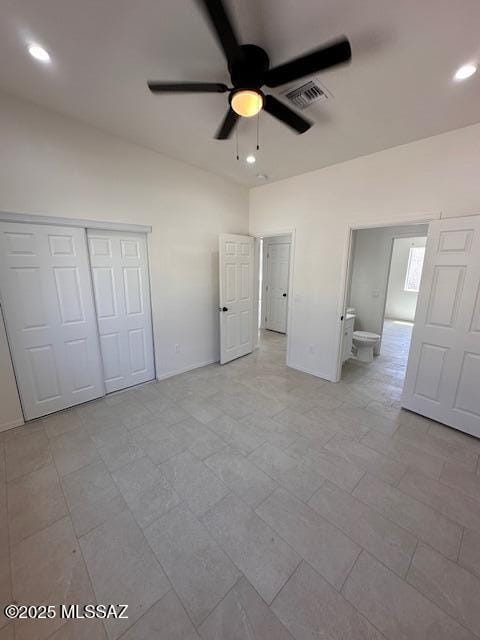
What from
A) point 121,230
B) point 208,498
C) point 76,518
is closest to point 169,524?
point 208,498

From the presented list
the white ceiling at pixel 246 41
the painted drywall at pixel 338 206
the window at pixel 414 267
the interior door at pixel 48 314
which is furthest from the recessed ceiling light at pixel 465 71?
the window at pixel 414 267

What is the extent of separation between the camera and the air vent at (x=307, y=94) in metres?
1.78

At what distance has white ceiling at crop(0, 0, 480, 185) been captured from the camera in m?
1.31

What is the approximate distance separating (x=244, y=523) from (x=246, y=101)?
103 inches

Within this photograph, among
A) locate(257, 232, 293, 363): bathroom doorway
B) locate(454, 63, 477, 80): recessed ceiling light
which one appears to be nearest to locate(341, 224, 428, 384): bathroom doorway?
locate(257, 232, 293, 363): bathroom doorway

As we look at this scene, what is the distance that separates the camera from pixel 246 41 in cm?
148

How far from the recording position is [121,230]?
9.44ft

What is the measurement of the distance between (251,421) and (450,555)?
1.63m

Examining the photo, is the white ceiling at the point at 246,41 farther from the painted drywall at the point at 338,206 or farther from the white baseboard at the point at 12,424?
the white baseboard at the point at 12,424

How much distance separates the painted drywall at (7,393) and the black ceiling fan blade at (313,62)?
2882 mm

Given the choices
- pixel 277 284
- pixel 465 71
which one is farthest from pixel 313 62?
pixel 277 284

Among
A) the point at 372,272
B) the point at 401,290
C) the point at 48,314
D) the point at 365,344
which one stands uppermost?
the point at 372,272

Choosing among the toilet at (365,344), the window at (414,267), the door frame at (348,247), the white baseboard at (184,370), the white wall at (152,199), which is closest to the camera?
the white wall at (152,199)

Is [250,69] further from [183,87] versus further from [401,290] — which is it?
[401,290]
